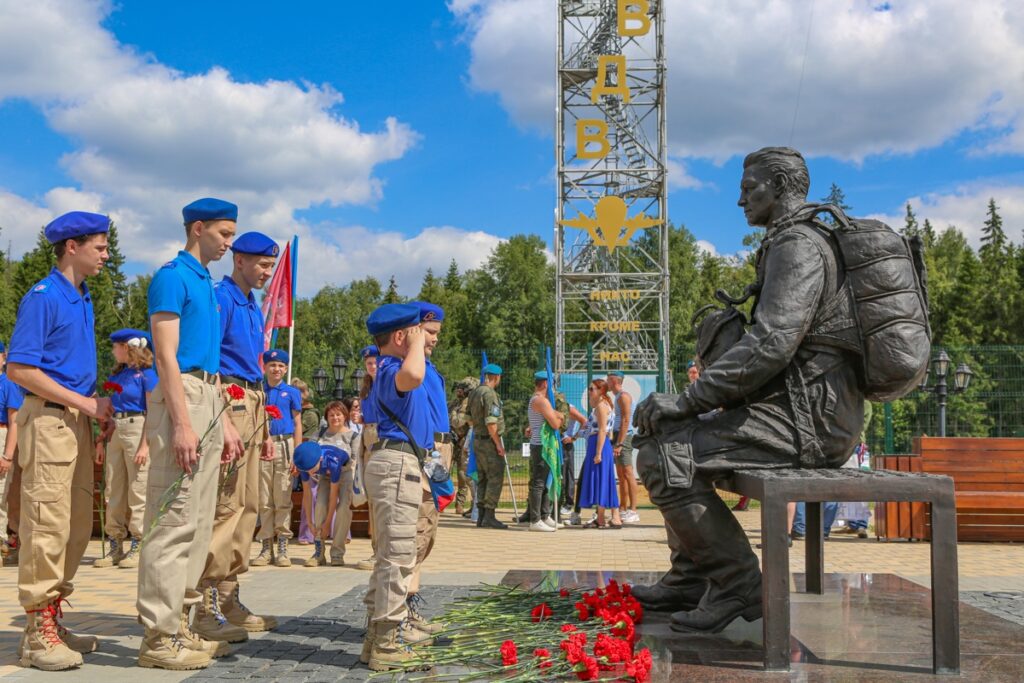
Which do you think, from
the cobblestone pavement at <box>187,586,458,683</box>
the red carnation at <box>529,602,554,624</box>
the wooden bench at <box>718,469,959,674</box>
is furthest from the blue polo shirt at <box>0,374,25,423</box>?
the wooden bench at <box>718,469,959,674</box>

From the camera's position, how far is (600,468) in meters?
12.2

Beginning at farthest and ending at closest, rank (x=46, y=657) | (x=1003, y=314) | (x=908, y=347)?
1. (x=1003, y=314)
2. (x=46, y=657)
3. (x=908, y=347)

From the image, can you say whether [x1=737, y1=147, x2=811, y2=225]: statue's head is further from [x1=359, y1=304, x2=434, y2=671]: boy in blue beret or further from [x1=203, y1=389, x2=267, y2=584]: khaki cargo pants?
[x1=203, y1=389, x2=267, y2=584]: khaki cargo pants

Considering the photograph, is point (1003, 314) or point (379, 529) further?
point (1003, 314)

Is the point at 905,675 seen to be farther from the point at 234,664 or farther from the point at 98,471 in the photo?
the point at 98,471

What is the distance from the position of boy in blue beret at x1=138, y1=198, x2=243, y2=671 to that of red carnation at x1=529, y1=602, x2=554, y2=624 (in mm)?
1520

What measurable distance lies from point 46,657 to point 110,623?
1360mm

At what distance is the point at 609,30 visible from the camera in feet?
90.3

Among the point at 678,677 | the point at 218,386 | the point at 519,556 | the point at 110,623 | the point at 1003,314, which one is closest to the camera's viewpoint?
the point at 678,677

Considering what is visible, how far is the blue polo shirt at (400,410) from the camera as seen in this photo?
4512mm

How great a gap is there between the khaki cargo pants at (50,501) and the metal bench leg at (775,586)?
129 inches

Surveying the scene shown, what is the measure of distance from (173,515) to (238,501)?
0.80m

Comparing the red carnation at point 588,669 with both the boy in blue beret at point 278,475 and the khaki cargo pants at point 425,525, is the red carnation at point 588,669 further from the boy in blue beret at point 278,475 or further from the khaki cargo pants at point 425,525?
the boy in blue beret at point 278,475

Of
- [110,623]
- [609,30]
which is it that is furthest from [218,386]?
[609,30]
